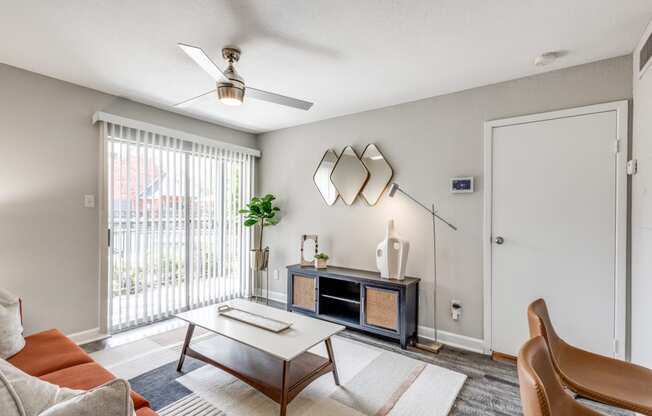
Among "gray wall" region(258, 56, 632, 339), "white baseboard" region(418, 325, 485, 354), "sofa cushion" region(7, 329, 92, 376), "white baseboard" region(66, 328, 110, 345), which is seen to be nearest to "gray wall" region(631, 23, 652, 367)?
"gray wall" region(258, 56, 632, 339)

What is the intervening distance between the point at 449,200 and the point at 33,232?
3855 mm

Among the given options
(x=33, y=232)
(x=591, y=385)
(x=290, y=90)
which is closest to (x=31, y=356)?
(x=33, y=232)

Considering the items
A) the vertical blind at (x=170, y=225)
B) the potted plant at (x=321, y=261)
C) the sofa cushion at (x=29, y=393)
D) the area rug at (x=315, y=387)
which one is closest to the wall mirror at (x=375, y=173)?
the potted plant at (x=321, y=261)

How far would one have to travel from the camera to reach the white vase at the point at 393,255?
3.13 m

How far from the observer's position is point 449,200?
310 centimetres

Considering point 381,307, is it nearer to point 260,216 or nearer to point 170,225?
point 260,216

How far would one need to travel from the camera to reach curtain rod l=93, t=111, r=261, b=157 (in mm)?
3076

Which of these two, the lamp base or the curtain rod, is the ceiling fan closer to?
the curtain rod

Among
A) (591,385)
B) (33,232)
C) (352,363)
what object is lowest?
(352,363)

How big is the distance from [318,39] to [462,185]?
1863 mm

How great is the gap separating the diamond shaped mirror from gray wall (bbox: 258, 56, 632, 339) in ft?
0.31

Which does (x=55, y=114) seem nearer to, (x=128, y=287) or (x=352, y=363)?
(x=128, y=287)

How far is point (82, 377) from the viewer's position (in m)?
1.61

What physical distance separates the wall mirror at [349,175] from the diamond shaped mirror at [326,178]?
7 cm
